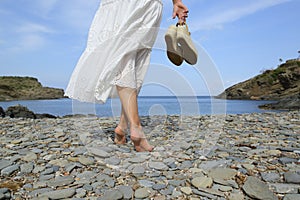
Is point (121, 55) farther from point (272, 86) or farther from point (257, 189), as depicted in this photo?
point (272, 86)

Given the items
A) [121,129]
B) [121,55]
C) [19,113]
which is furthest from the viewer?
[19,113]

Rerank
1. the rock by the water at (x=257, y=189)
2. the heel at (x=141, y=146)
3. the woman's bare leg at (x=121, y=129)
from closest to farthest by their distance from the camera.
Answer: the rock by the water at (x=257, y=189)
the heel at (x=141, y=146)
the woman's bare leg at (x=121, y=129)

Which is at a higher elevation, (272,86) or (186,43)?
(272,86)

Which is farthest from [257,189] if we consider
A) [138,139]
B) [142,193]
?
[138,139]

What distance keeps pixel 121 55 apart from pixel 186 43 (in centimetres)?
54

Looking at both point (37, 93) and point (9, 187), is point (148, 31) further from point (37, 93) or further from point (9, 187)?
point (37, 93)

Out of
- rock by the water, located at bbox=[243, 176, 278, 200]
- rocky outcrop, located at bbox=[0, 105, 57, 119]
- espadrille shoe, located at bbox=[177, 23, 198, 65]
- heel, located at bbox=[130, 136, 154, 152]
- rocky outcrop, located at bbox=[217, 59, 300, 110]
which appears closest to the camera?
rock by the water, located at bbox=[243, 176, 278, 200]

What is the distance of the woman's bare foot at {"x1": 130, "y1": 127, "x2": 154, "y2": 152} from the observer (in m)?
2.10

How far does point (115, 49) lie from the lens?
211 centimetres

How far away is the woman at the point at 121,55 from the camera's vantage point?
82.0 inches

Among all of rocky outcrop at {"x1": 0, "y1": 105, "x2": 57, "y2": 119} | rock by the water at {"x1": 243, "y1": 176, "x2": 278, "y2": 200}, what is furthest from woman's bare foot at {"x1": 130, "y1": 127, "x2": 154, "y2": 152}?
rocky outcrop at {"x1": 0, "y1": 105, "x2": 57, "y2": 119}

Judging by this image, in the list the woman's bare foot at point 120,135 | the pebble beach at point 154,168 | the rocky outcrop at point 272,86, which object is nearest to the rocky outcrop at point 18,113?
the pebble beach at point 154,168

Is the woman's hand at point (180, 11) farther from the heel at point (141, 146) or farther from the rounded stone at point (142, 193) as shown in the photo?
the rounded stone at point (142, 193)

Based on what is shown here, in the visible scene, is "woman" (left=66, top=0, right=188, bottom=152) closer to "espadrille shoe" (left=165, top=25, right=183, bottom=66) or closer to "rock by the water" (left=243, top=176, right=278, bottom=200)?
"espadrille shoe" (left=165, top=25, right=183, bottom=66)
